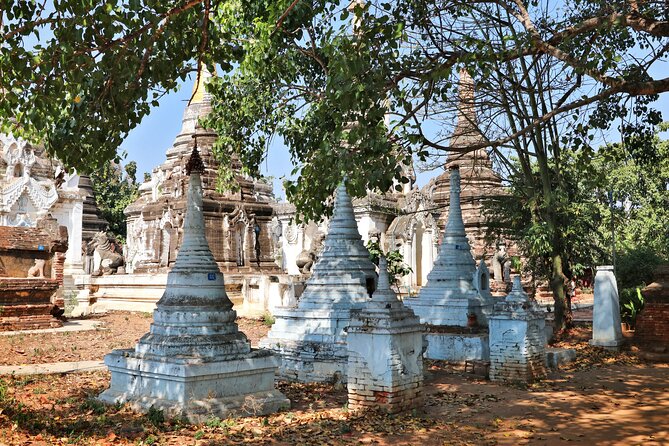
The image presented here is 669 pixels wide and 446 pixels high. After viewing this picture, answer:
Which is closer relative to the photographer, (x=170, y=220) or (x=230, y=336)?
(x=230, y=336)

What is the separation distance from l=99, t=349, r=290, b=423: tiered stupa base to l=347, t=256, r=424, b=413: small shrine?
107cm

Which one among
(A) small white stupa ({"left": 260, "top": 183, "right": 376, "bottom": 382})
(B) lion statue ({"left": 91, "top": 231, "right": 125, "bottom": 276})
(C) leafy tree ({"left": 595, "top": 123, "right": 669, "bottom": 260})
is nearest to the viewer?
(A) small white stupa ({"left": 260, "top": 183, "right": 376, "bottom": 382})

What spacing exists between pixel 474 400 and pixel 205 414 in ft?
12.5

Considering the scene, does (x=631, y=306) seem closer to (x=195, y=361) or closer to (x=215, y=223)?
(x=195, y=361)

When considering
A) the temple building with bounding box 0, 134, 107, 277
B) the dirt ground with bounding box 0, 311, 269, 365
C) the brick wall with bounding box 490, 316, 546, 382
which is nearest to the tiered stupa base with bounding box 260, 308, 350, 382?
the brick wall with bounding box 490, 316, 546, 382

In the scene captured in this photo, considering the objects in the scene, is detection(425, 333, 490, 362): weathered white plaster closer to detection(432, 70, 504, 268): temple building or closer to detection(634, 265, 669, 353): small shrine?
detection(634, 265, 669, 353): small shrine

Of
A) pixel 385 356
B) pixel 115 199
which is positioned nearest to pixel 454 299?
pixel 385 356

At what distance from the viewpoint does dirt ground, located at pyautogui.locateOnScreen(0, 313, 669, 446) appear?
716 cm

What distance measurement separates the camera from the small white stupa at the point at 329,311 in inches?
436

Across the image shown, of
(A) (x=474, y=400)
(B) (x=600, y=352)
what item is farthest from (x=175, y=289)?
(B) (x=600, y=352)

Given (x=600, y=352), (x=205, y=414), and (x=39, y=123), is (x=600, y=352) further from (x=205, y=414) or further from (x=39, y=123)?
(x=39, y=123)

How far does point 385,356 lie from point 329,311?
3.26m

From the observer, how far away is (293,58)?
14.3 meters

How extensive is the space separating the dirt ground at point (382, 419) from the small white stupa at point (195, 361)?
0.26m
